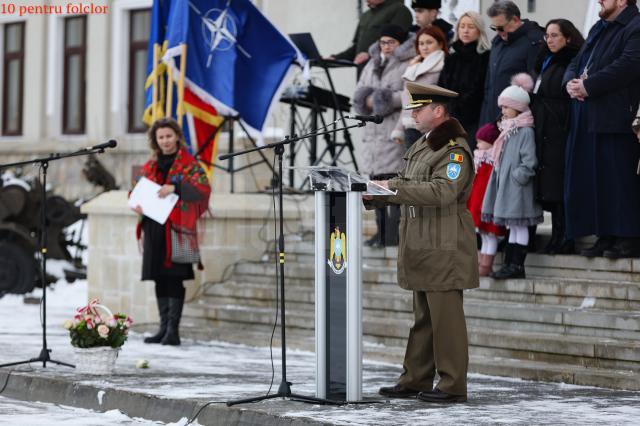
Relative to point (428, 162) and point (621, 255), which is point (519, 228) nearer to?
point (621, 255)

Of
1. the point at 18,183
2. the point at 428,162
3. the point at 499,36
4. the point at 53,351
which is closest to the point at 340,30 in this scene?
the point at 18,183

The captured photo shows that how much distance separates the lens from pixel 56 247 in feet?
63.1

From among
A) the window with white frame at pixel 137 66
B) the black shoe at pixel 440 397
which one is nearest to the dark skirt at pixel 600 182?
the black shoe at pixel 440 397

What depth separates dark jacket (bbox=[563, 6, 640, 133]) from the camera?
10.9 m

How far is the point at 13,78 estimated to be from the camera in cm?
2653

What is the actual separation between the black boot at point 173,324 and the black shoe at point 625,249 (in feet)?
12.5

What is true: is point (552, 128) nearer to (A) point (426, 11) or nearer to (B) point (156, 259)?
(A) point (426, 11)

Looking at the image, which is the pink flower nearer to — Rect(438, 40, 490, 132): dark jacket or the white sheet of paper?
the white sheet of paper

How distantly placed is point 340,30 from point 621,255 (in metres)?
7.62

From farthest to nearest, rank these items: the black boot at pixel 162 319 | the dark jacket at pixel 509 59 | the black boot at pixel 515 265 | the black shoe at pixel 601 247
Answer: the black boot at pixel 162 319, the dark jacket at pixel 509 59, the black boot at pixel 515 265, the black shoe at pixel 601 247

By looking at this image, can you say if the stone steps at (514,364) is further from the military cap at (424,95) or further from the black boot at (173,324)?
the military cap at (424,95)

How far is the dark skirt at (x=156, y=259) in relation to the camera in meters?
12.7

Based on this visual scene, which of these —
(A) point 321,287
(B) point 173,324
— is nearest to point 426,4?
(B) point 173,324

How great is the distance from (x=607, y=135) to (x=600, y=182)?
36cm
